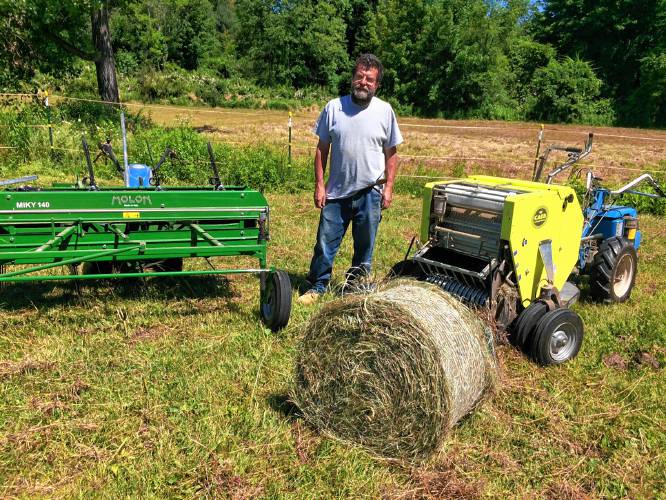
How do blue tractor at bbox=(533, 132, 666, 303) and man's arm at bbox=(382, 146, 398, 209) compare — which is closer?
man's arm at bbox=(382, 146, 398, 209)

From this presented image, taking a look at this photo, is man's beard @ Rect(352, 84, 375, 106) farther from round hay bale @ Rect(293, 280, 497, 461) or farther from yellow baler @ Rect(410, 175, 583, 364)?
round hay bale @ Rect(293, 280, 497, 461)

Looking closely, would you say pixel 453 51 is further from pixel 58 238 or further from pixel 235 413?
pixel 235 413

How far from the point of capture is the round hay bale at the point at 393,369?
2.99 metres

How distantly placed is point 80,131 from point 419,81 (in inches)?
1354

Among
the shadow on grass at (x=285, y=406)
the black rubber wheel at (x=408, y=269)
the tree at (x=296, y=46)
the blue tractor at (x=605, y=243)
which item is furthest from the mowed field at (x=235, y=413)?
the tree at (x=296, y=46)

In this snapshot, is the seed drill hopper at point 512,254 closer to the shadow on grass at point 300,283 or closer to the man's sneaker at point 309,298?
the man's sneaker at point 309,298

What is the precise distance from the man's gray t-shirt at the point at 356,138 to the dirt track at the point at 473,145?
804 cm

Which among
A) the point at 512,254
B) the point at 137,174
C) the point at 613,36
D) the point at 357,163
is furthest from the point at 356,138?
the point at 613,36

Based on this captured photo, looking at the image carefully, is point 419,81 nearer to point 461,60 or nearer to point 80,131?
point 461,60

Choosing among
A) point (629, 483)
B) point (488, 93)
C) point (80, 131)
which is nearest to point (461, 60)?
point (488, 93)

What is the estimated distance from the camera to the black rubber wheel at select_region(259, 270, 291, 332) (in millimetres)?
4488

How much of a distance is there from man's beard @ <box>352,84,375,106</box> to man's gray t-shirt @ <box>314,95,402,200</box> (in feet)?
0.16

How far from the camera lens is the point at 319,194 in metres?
5.06

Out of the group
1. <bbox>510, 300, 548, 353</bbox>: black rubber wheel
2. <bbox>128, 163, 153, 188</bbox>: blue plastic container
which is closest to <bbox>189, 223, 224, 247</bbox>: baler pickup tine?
<bbox>128, 163, 153, 188</bbox>: blue plastic container
